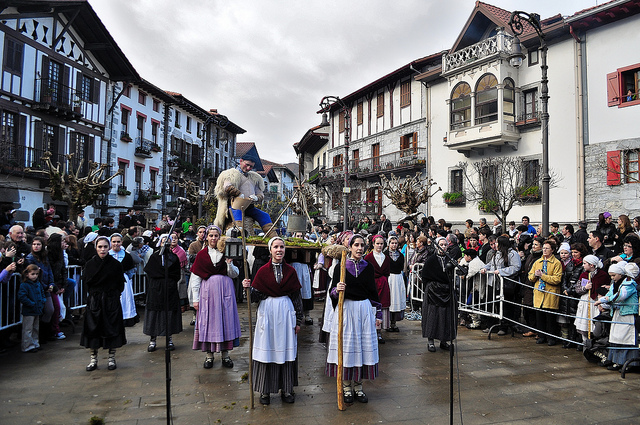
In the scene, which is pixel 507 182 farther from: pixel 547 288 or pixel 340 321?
pixel 340 321

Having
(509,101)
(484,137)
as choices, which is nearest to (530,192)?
(484,137)

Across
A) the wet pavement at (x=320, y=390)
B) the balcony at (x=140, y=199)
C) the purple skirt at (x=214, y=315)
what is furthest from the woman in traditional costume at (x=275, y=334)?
the balcony at (x=140, y=199)

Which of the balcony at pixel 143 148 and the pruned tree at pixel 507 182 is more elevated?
the balcony at pixel 143 148

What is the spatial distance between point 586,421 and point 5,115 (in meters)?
23.9

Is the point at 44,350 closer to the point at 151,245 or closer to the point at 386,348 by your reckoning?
the point at 151,245

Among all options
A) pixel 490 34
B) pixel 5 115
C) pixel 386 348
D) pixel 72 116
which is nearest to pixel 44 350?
pixel 386 348

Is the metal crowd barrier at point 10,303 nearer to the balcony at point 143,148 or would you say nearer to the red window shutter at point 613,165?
the red window shutter at point 613,165

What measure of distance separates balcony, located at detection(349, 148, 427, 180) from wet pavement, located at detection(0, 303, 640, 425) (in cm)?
1977

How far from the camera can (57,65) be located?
23.2 metres

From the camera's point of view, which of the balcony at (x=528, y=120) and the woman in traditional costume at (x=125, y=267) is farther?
the balcony at (x=528, y=120)

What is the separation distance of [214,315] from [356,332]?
7.79 ft

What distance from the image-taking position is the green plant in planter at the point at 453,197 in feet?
79.2

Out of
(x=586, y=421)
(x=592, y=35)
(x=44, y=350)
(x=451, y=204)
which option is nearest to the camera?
(x=586, y=421)

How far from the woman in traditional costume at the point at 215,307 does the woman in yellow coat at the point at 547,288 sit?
5689 mm
